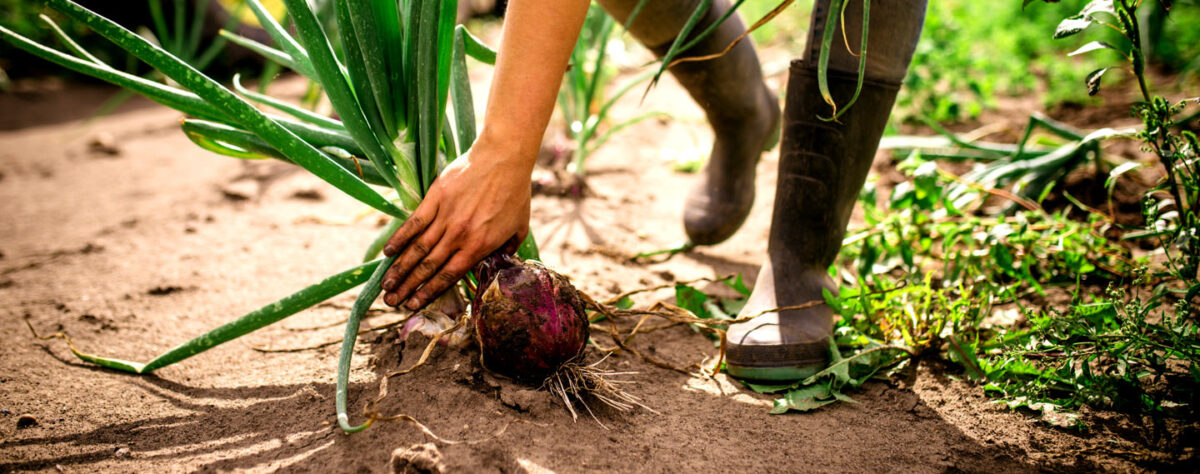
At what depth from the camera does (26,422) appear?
1014 millimetres

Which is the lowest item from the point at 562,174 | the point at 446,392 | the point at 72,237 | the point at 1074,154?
the point at 72,237

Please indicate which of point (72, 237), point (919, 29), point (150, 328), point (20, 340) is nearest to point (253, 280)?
point (150, 328)

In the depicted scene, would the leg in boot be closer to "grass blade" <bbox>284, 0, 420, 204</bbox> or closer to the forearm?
the forearm

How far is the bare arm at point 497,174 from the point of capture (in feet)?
3.07

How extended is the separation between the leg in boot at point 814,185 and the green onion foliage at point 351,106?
428 millimetres

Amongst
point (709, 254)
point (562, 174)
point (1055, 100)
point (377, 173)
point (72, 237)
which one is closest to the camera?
point (377, 173)

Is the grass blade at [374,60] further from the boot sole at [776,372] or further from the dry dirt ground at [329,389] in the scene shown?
the boot sole at [776,372]

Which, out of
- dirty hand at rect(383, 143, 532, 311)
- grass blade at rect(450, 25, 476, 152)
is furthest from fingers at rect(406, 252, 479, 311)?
grass blade at rect(450, 25, 476, 152)

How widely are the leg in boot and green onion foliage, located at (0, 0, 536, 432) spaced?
43 cm

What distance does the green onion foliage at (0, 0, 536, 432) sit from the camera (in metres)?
0.96

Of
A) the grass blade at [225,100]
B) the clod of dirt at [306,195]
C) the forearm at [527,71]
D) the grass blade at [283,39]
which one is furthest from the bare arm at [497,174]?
the clod of dirt at [306,195]

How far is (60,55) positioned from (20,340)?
659 millimetres

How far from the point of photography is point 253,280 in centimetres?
154

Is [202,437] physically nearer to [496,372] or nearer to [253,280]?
[496,372]
